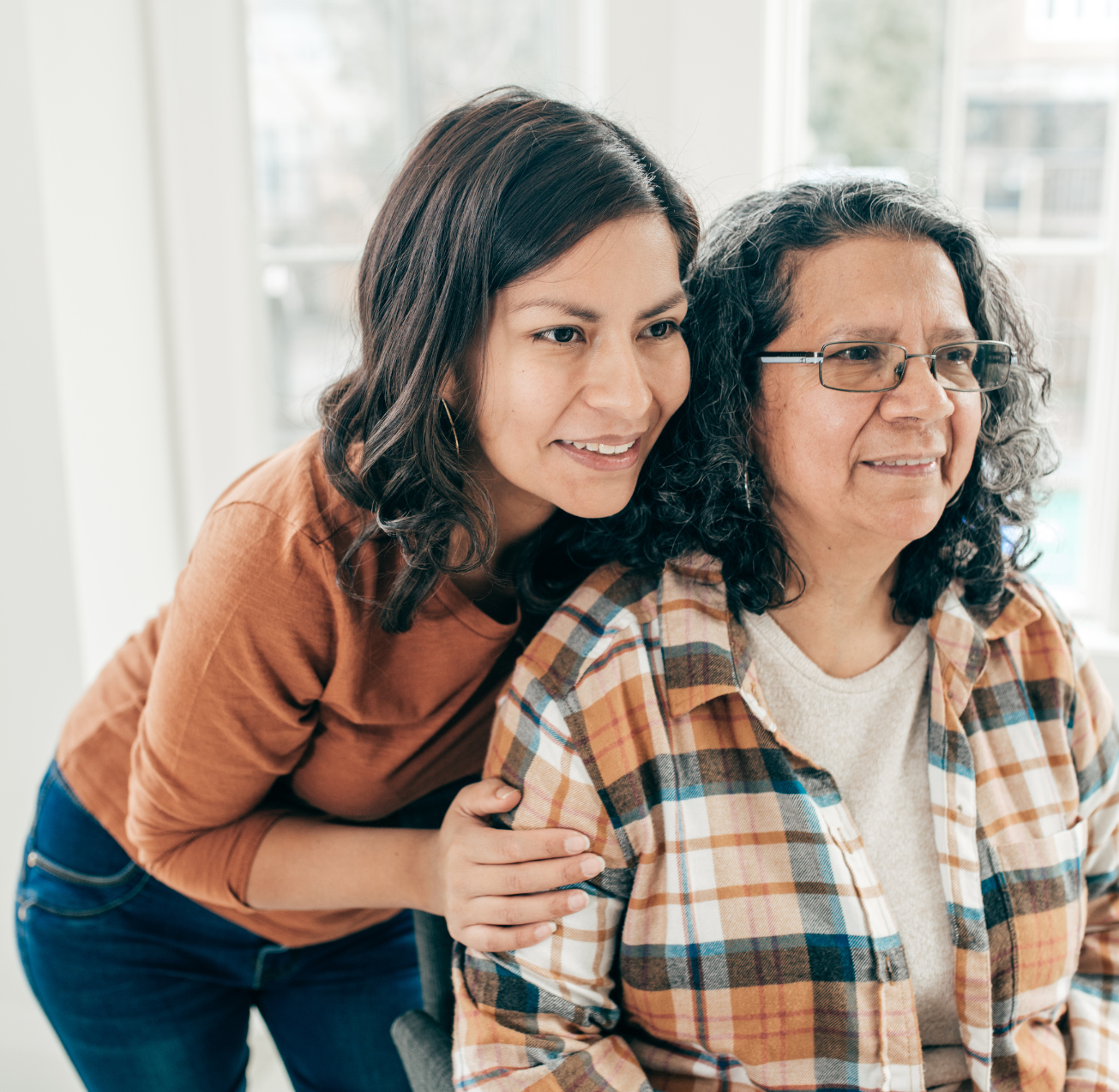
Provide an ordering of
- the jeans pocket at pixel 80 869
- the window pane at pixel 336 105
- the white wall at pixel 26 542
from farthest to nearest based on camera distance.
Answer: the window pane at pixel 336 105 < the white wall at pixel 26 542 < the jeans pocket at pixel 80 869

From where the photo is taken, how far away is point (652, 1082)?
1.10 m

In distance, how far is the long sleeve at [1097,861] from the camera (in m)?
1.18

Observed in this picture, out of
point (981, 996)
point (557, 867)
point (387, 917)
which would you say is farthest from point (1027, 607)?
point (387, 917)

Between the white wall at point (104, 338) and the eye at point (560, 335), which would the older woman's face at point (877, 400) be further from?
the white wall at point (104, 338)

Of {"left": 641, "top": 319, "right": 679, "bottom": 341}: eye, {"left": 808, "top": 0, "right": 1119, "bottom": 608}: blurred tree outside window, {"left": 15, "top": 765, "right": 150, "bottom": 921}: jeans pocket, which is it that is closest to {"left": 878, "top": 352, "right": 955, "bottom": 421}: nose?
{"left": 641, "top": 319, "right": 679, "bottom": 341}: eye

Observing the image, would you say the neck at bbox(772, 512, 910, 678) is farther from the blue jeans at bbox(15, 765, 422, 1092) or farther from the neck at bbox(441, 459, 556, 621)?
the blue jeans at bbox(15, 765, 422, 1092)

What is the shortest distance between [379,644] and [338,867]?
0.97 feet

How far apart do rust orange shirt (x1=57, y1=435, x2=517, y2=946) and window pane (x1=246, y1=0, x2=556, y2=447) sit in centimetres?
108

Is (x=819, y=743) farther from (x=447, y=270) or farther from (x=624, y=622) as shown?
(x=447, y=270)

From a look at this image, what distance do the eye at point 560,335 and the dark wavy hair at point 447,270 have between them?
0.06m

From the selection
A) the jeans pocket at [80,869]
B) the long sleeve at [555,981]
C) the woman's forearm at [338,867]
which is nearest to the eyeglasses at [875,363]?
the long sleeve at [555,981]

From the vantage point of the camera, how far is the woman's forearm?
1.20 m

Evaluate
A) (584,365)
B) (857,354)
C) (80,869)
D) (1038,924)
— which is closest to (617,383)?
(584,365)

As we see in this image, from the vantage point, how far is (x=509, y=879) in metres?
1.02
